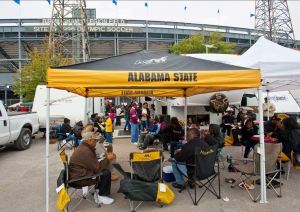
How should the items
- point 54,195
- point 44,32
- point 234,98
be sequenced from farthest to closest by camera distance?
point 44,32
point 234,98
point 54,195

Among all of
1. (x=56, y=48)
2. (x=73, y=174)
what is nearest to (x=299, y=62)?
(x=73, y=174)

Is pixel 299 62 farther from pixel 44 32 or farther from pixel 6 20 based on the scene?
pixel 6 20

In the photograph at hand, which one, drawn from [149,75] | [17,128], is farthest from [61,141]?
[149,75]

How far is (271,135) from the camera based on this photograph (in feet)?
24.4

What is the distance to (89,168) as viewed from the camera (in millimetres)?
4781

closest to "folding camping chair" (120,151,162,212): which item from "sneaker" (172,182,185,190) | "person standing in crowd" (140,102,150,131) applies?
"sneaker" (172,182,185,190)

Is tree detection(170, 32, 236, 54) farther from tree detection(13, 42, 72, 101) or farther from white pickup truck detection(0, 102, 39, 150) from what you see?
white pickup truck detection(0, 102, 39, 150)

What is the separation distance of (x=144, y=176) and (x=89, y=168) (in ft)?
3.17

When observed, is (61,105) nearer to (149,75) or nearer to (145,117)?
(145,117)

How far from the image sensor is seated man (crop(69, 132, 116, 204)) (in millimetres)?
4758

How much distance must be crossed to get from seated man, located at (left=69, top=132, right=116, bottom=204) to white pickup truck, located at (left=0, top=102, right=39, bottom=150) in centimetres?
556

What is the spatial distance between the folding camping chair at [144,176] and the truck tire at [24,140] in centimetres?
739

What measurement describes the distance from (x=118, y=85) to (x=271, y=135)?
4.78m

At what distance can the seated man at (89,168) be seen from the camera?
4.76m
